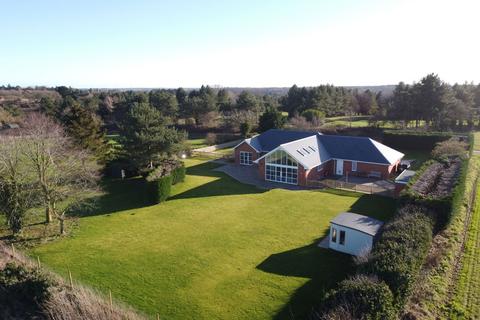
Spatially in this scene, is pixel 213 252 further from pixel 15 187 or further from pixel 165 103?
pixel 165 103

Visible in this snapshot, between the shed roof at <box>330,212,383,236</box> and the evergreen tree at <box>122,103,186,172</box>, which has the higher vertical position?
the evergreen tree at <box>122,103,186,172</box>

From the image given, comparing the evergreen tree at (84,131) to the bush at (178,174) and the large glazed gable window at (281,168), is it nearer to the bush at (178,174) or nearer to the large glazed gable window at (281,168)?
the bush at (178,174)

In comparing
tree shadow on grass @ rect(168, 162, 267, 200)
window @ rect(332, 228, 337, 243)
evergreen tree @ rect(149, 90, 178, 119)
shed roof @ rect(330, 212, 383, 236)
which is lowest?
tree shadow on grass @ rect(168, 162, 267, 200)

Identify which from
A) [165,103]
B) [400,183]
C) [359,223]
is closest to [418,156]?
[400,183]

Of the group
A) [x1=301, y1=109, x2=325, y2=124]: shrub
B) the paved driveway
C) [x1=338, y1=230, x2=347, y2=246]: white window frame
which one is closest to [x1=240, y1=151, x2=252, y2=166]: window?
the paved driveway

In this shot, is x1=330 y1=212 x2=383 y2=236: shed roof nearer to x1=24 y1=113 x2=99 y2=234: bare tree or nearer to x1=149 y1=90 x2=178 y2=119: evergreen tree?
x1=24 y1=113 x2=99 y2=234: bare tree
